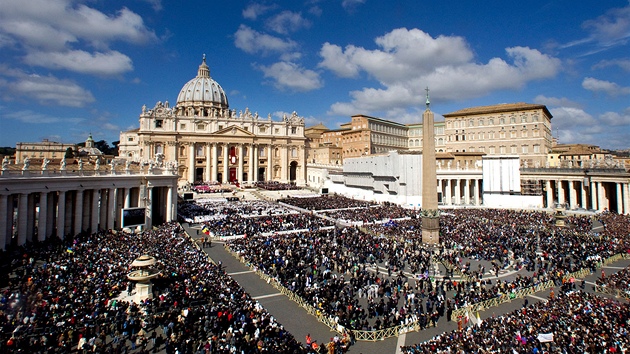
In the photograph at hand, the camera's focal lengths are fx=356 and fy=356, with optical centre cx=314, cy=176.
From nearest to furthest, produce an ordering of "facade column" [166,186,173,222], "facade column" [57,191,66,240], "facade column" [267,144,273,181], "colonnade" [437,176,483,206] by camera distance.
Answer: "facade column" [57,191,66,240] < "facade column" [166,186,173,222] < "colonnade" [437,176,483,206] < "facade column" [267,144,273,181]

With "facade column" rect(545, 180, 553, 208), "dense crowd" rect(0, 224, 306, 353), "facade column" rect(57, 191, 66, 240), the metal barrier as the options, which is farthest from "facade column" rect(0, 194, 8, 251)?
"facade column" rect(545, 180, 553, 208)

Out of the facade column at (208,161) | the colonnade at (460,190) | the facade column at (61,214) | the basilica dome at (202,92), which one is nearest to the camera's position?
the facade column at (61,214)

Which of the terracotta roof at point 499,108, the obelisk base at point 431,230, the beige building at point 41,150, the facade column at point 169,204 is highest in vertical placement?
the terracotta roof at point 499,108

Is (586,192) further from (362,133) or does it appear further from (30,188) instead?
(30,188)

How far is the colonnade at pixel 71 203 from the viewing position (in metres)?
22.0

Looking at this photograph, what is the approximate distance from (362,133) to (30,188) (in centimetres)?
6311

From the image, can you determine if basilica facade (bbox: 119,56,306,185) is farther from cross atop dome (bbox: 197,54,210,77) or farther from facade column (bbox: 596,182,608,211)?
facade column (bbox: 596,182,608,211)

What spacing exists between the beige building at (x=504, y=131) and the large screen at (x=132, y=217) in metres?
56.2

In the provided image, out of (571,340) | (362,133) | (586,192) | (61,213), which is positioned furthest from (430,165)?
(362,133)

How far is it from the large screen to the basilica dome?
73923 mm

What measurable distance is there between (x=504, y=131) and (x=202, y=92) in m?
74.7

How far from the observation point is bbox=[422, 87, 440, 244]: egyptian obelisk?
24.8m

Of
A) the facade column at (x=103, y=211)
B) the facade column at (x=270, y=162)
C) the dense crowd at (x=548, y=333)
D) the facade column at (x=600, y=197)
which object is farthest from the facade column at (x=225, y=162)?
the dense crowd at (x=548, y=333)

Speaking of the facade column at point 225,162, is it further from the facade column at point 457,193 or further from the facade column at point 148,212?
the facade column at point 457,193
